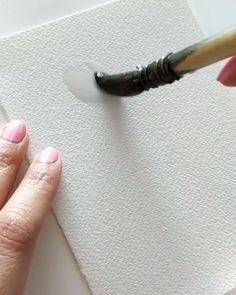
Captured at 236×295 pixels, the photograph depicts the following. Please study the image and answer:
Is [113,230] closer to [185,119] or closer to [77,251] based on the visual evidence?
[77,251]

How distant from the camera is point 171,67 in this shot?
24.7 inches

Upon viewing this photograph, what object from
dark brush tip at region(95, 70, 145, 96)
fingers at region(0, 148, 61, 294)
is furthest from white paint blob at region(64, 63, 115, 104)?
fingers at region(0, 148, 61, 294)

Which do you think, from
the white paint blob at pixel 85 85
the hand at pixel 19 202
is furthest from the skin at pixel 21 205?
the white paint blob at pixel 85 85

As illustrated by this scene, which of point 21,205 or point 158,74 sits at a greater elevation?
point 158,74

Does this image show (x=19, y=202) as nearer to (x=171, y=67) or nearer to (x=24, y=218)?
(x=24, y=218)

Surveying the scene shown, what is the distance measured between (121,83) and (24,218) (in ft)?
0.76

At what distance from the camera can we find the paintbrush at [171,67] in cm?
54

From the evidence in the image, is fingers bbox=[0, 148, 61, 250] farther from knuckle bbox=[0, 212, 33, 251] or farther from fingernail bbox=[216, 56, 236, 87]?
fingernail bbox=[216, 56, 236, 87]

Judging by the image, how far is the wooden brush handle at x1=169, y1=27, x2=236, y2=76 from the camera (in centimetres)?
53

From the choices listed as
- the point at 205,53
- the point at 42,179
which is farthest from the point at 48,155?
the point at 205,53

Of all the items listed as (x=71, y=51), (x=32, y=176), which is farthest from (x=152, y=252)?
(x=71, y=51)

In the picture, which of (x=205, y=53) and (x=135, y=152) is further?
(x=135, y=152)

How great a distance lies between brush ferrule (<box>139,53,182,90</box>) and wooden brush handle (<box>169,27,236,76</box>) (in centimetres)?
1

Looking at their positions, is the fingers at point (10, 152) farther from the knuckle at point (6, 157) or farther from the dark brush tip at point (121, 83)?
the dark brush tip at point (121, 83)
